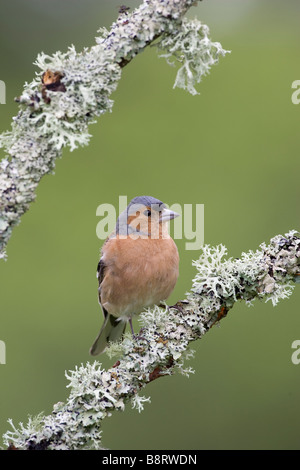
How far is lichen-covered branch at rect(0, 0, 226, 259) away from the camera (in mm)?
2498

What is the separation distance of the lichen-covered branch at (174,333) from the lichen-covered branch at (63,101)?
1.02 metres

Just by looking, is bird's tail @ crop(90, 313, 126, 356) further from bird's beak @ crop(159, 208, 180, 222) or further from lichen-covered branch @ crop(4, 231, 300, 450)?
lichen-covered branch @ crop(4, 231, 300, 450)

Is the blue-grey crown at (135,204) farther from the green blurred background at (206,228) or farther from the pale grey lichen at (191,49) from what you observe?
the pale grey lichen at (191,49)

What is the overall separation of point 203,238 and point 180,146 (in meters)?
1.04

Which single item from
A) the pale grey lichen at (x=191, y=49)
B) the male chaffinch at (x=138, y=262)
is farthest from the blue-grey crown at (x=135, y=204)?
the pale grey lichen at (x=191, y=49)

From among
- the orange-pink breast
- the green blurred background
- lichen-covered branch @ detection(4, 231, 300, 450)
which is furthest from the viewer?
the green blurred background

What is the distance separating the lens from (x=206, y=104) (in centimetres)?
611

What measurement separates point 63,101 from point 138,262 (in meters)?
2.14

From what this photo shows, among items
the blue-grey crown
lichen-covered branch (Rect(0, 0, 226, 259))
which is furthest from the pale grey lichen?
the blue-grey crown

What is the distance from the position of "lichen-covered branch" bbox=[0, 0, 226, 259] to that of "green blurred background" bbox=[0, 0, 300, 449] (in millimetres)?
3103

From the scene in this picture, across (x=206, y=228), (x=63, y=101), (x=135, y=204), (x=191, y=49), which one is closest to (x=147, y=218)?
(x=135, y=204)

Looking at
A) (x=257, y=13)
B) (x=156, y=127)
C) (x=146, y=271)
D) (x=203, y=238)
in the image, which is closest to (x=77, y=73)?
(x=146, y=271)

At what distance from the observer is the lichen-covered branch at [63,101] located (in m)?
2.50

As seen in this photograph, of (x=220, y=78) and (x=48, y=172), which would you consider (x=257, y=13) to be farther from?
(x=48, y=172)
